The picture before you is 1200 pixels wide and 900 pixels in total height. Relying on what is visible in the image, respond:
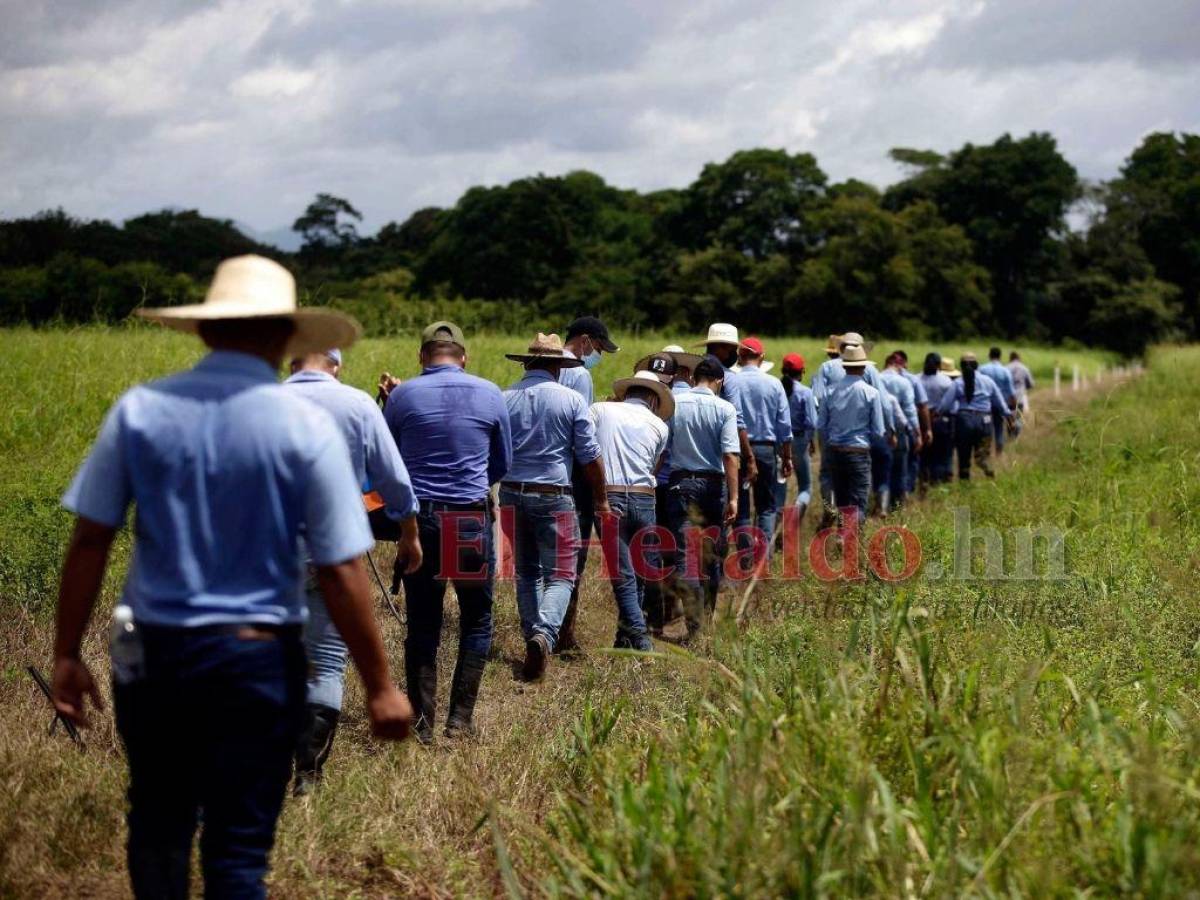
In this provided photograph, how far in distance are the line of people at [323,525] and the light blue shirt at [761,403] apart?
0.02 m

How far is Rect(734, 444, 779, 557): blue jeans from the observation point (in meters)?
10.4

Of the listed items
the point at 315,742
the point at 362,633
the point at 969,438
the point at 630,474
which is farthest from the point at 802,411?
the point at 362,633

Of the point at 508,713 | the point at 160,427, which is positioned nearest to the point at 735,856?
the point at 160,427

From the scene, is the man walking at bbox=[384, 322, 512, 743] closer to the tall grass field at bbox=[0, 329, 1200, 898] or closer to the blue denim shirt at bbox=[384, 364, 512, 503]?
the blue denim shirt at bbox=[384, 364, 512, 503]

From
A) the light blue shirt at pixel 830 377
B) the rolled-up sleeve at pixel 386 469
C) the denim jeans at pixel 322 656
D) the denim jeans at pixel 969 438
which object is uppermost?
the rolled-up sleeve at pixel 386 469

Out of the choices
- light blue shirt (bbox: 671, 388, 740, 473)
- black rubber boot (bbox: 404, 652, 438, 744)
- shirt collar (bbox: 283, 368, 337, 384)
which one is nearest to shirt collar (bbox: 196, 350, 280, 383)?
shirt collar (bbox: 283, 368, 337, 384)

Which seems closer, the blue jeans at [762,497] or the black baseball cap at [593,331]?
the black baseball cap at [593,331]

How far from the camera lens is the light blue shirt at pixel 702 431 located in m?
8.44

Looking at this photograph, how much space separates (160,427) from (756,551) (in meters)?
7.42

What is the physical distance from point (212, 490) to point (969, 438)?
13.7m

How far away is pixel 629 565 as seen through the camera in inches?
297

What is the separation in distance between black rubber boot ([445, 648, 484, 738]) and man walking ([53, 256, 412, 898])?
286 cm

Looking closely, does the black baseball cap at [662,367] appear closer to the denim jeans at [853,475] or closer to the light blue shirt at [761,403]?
the light blue shirt at [761,403]

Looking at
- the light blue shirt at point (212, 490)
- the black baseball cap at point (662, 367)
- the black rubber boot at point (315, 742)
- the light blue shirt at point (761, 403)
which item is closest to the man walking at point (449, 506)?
the black rubber boot at point (315, 742)
